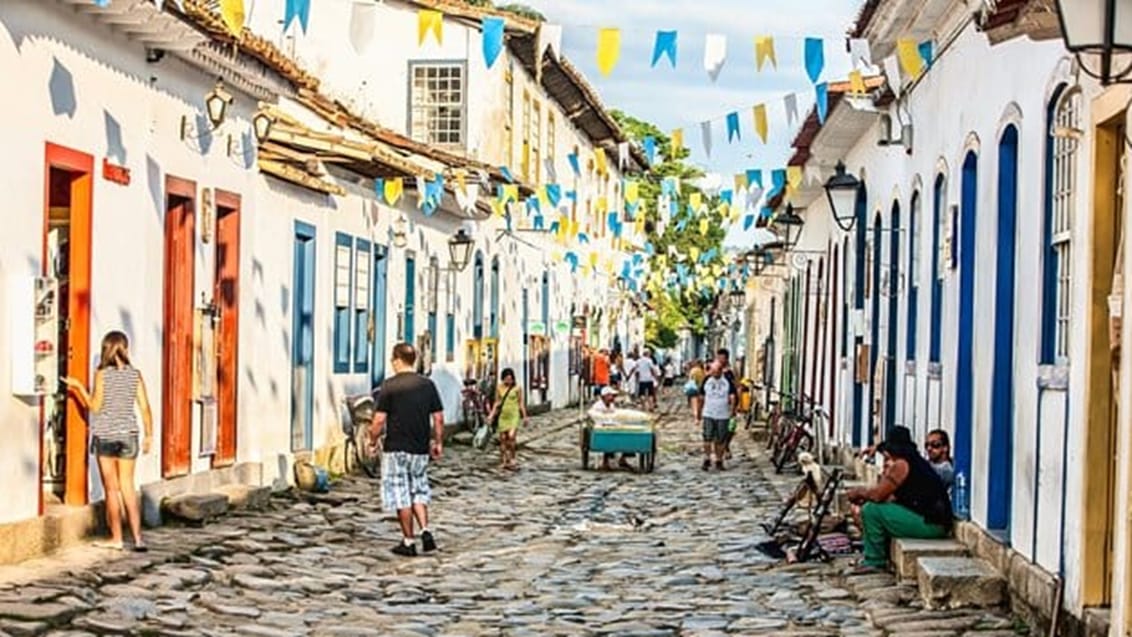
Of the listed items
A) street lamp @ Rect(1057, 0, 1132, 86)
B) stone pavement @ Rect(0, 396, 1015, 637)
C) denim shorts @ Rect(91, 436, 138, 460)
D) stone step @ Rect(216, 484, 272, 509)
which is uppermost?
street lamp @ Rect(1057, 0, 1132, 86)

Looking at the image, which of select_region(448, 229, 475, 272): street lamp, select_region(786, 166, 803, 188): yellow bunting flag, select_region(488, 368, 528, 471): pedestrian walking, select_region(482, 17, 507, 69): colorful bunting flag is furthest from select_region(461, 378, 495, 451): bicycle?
select_region(482, 17, 507, 69): colorful bunting flag

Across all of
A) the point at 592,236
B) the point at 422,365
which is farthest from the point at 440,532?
the point at 592,236

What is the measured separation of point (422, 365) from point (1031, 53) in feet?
56.4

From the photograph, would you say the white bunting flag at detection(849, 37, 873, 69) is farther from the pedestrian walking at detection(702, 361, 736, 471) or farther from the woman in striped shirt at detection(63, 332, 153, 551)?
the pedestrian walking at detection(702, 361, 736, 471)

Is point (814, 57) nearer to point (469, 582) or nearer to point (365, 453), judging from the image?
point (469, 582)

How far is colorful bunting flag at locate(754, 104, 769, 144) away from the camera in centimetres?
1659

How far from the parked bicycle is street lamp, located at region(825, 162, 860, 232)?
601 cm

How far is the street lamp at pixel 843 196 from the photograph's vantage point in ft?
72.2

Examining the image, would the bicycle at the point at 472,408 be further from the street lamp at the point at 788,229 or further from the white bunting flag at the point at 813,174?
the white bunting flag at the point at 813,174

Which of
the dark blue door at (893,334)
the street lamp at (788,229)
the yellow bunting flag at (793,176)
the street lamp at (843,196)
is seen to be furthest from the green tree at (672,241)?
the dark blue door at (893,334)

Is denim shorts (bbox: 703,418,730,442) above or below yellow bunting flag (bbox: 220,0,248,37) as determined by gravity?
below

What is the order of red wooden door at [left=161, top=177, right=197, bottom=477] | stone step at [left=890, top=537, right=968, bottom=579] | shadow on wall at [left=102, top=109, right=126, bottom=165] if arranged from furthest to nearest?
red wooden door at [left=161, top=177, right=197, bottom=477] < shadow on wall at [left=102, top=109, right=126, bottom=165] < stone step at [left=890, top=537, right=968, bottom=579]

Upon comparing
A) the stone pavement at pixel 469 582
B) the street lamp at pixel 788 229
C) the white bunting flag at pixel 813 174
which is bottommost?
the stone pavement at pixel 469 582

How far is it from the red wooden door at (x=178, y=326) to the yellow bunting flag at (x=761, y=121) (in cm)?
499
